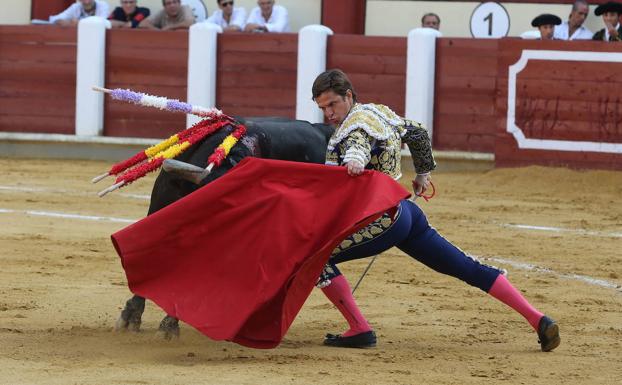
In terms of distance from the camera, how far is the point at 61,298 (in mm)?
5266

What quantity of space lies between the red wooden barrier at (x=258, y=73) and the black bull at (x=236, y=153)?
5.79 metres

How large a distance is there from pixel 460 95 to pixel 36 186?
10.8 feet

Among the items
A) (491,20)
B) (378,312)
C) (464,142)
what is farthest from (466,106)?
(378,312)

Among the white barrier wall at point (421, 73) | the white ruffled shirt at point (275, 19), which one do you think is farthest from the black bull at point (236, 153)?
the white ruffled shirt at point (275, 19)

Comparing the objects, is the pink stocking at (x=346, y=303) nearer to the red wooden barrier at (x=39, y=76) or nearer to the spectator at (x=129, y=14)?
the red wooden barrier at (x=39, y=76)

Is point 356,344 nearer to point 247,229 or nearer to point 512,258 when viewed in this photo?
point 247,229

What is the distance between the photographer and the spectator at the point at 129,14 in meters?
11.5

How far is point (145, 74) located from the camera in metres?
11.1

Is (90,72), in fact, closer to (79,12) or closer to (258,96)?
(79,12)

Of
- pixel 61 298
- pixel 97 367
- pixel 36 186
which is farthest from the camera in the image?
pixel 36 186

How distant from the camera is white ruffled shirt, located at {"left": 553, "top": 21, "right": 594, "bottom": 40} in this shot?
10133mm

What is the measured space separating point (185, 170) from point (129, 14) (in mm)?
7459

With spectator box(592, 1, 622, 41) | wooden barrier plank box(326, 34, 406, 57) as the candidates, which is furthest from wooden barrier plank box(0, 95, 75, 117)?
spectator box(592, 1, 622, 41)

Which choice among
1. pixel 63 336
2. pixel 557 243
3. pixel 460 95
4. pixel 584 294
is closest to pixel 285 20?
pixel 460 95
